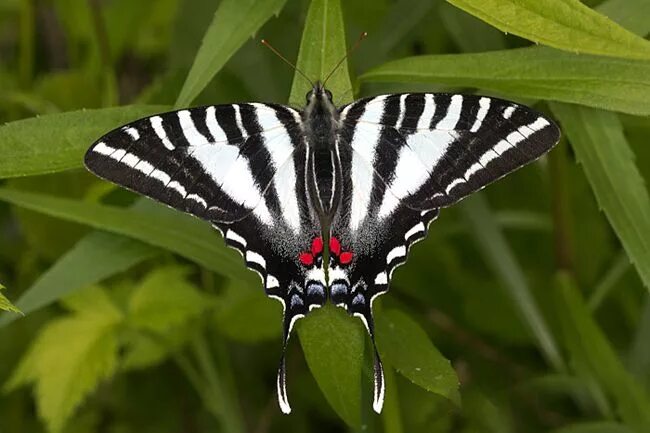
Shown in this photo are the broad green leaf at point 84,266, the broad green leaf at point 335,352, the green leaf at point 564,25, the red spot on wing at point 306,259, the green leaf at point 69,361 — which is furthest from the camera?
the green leaf at point 69,361

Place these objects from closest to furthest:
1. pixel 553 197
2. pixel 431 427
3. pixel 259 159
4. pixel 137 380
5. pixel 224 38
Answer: pixel 224 38 → pixel 259 159 → pixel 553 197 → pixel 431 427 → pixel 137 380

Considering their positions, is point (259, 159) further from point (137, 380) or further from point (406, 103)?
point (137, 380)

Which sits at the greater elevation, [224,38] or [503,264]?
[224,38]

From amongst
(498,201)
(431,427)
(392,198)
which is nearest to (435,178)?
(392,198)

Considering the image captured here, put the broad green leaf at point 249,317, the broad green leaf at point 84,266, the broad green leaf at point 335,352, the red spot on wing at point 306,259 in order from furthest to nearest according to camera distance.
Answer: the broad green leaf at point 249,317 → the broad green leaf at point 84,266 → the red spot on wing at point 306,259 → the broad green leaf at point 335,352

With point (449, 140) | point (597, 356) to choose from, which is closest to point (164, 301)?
point (449, 140)

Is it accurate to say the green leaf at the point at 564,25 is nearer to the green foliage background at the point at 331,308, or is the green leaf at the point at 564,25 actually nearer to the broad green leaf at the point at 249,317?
the green foliage background at the point at 331,308

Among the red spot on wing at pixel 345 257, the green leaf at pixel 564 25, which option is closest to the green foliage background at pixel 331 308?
the green leaf at pixel 564 25
